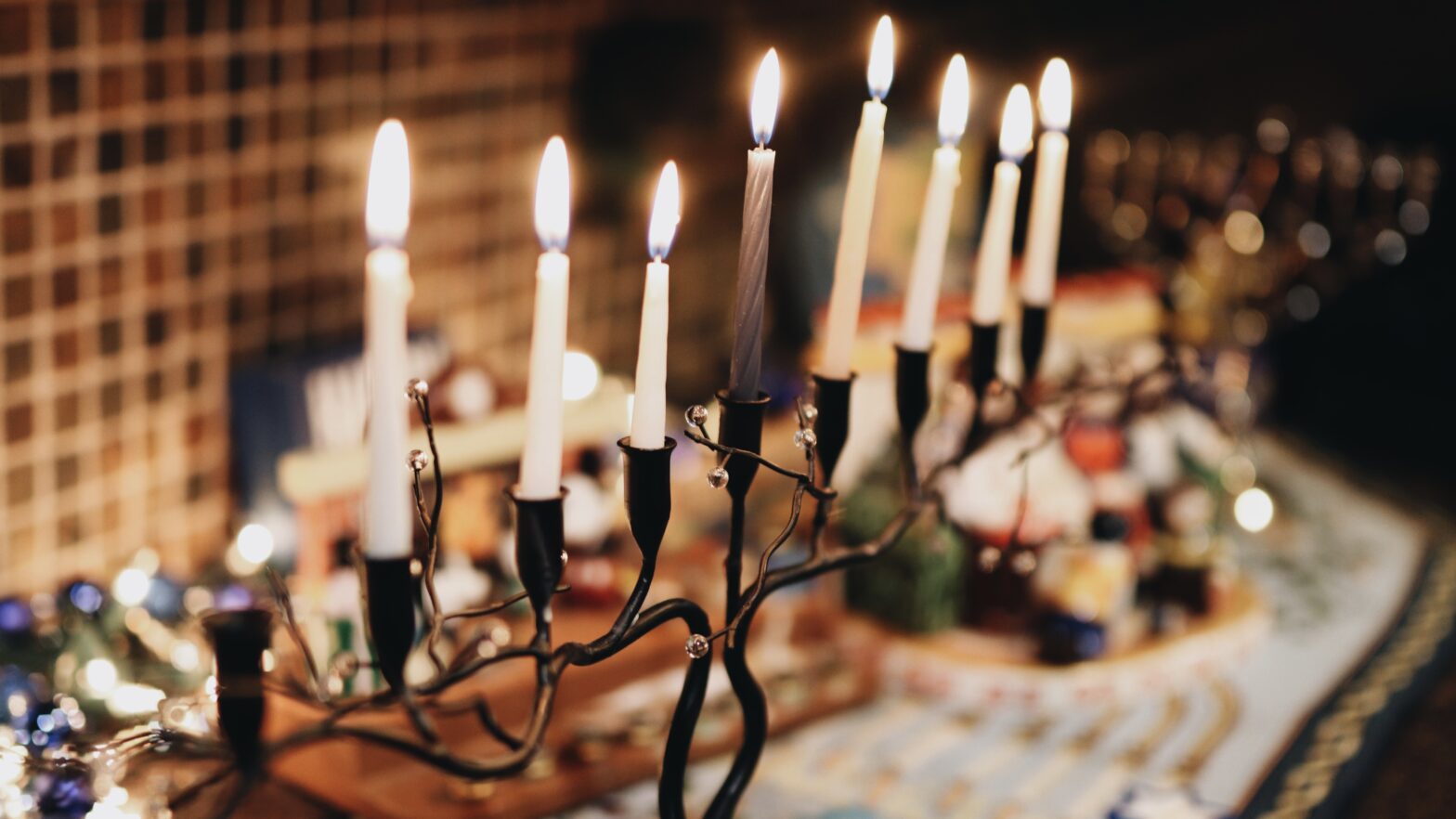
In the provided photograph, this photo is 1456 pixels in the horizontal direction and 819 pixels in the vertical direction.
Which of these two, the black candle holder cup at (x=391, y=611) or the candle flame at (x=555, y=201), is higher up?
the candle flame at (x=555, y=201)

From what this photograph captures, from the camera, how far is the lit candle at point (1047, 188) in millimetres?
983

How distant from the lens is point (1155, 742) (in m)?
1.39

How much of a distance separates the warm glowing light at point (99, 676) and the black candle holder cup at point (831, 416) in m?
0.74

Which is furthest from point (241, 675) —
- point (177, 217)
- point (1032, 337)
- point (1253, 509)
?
point (1253, 509)

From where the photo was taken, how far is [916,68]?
3.02 metres

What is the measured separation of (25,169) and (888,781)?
118 centimetres

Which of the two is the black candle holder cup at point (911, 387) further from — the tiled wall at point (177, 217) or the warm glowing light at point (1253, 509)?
the tiled wall at point (177, 217)

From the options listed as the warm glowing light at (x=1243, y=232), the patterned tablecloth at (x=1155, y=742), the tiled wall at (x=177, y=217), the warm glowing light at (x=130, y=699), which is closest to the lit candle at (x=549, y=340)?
the patterned tablecloth at (x=1155, y=742)

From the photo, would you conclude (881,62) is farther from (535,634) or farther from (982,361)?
(535,634)

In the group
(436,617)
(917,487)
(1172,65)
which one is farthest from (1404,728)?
(1172,65)

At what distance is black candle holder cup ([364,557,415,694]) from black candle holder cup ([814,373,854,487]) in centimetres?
31

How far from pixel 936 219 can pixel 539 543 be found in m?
0.35

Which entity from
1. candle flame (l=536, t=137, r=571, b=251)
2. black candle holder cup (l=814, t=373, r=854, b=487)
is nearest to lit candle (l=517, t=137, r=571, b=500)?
candle flame (l=536, t=137, r=571, b=251)

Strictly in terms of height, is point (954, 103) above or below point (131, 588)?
above
